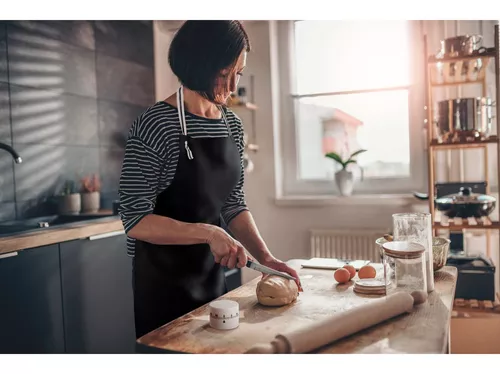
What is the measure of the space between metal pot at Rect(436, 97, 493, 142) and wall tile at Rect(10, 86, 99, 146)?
1655mm

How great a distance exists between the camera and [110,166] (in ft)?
8.57

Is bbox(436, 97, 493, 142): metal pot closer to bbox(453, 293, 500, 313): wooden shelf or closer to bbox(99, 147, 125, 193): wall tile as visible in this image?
bbox(453, 293, 500, 313): wooden shelf

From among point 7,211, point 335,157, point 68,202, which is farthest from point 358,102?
point 7,211

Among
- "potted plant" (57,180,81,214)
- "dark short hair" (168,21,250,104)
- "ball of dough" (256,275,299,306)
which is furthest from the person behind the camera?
"potted plant" (57,180,81,214)

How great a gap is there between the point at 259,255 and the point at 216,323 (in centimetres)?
45

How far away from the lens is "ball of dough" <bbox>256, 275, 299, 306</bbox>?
963 mm

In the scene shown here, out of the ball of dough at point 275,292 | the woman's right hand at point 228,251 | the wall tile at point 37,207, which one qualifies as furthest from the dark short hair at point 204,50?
the wall tile at point 37,207

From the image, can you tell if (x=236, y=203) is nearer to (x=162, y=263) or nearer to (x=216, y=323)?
(x=162, y=263)

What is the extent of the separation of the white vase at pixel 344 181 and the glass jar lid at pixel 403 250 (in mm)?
1649

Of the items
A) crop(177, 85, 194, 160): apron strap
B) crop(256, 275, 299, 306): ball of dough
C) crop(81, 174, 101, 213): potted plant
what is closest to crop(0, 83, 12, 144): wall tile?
crop(81, 174, 101, 213): potted plant

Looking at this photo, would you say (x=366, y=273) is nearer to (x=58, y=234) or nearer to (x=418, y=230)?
(x=418, y=230)

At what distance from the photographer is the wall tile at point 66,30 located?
2121mm

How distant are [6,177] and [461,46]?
1.89m
